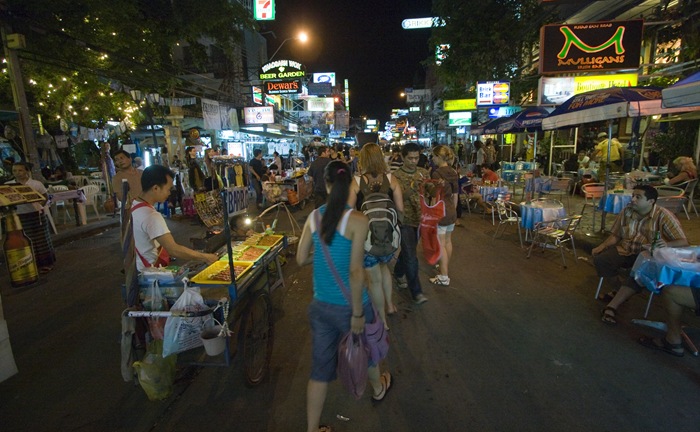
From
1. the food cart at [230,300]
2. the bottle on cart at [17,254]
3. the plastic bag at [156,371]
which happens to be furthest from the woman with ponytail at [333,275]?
the bottle on cart at [17,254]

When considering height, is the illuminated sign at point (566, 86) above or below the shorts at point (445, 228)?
above

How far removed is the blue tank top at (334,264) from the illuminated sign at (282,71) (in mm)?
20601

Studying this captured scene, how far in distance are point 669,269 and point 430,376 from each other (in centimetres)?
251

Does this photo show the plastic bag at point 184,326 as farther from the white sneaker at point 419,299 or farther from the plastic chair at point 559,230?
the plastic chair at point 559,230

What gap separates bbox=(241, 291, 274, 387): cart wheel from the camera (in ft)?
→ 10.2

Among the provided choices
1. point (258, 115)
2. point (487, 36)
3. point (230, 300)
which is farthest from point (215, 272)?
point (258, 115)

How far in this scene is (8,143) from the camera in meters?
14.3

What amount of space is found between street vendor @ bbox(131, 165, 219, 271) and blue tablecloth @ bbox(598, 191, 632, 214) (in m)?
7.87

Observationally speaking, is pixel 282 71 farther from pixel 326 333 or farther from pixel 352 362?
pixel 352 362

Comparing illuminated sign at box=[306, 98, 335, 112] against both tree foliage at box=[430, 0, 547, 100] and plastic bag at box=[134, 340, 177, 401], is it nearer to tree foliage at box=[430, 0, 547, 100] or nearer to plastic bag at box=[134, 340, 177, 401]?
tree foliage at box=[430, 0, 547, 100]

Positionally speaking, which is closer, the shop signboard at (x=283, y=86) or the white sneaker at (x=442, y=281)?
→ the white sneaker at (x=442, y=281)

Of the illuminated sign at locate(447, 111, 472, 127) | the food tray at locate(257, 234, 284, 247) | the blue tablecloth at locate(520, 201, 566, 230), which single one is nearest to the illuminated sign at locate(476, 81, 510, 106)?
the illuminated sign at locate(447, 111, 472, 127)

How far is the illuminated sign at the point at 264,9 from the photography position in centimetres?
2072

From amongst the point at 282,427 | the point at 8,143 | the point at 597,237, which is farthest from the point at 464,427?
the point at 8,143
